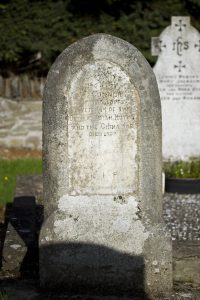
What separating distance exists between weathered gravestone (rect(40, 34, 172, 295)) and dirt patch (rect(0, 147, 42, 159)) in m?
7.19

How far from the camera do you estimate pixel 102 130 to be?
427cm

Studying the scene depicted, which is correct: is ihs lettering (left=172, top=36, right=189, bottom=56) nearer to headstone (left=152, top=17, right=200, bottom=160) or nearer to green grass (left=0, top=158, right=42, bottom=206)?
headstone (left=152, top=17, right=200, bottom=160)

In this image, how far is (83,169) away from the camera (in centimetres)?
430

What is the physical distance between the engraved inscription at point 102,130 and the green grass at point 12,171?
341cm

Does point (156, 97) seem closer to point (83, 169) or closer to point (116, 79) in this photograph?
point (116, 79)

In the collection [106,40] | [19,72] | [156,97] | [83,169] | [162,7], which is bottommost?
[83,169]

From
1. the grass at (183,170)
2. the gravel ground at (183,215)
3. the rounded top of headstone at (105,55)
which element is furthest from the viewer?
the grass at (183,170)

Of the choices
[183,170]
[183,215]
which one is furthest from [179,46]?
[183,215]

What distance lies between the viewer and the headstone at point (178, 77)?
9.38 meters

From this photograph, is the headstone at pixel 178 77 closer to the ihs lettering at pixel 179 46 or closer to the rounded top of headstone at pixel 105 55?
the ihs lettering at pixel 179 46

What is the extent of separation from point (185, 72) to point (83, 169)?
5449 millimetres

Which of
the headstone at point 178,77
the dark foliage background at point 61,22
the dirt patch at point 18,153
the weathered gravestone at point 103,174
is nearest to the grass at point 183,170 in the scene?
the headstone at point 178,77

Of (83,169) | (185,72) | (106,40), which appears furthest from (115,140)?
(185,72)

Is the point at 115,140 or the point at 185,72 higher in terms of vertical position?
the point at 185,72
